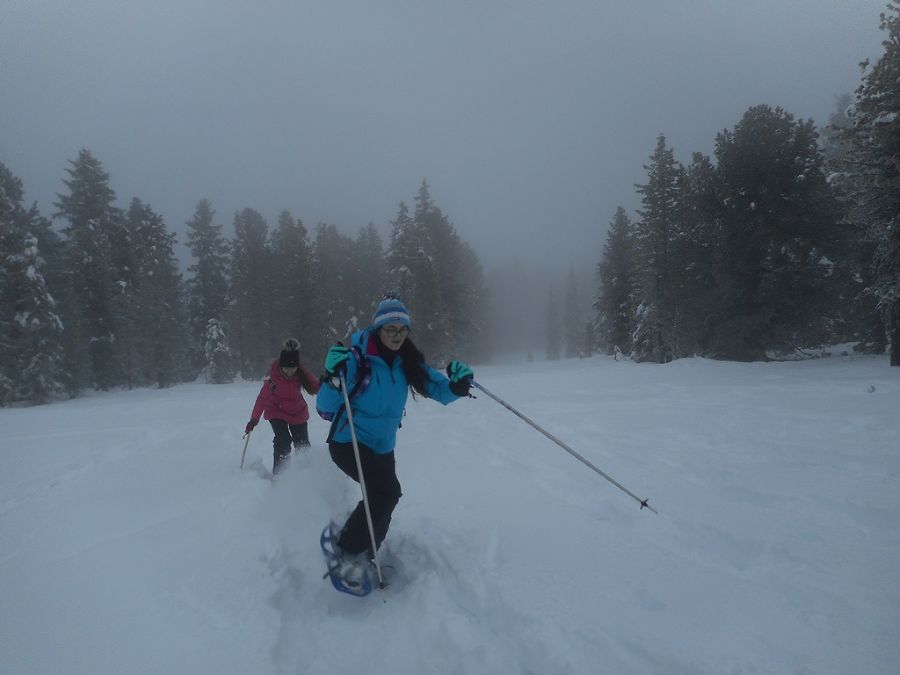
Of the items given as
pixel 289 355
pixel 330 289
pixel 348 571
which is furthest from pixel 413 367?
pixel 330 289

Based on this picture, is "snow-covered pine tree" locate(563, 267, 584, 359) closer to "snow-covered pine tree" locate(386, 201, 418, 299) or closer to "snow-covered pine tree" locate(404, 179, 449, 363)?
"snow-covered pine tree" locate(404, 179, 449, 363)

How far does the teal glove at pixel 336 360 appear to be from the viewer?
4020 millimetres

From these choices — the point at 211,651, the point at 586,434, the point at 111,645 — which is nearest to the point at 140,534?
the point at 111,645

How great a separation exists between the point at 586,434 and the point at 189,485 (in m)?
7.27

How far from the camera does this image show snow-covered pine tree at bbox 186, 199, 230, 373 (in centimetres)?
3850

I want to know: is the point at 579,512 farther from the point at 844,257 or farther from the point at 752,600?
the point at 844,257

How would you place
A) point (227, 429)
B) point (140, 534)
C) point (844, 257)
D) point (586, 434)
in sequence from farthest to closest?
point (844, 257)
point (227, 429)
point (586, 434)
point (140, 534)

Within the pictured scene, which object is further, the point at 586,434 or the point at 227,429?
the point at 227,429

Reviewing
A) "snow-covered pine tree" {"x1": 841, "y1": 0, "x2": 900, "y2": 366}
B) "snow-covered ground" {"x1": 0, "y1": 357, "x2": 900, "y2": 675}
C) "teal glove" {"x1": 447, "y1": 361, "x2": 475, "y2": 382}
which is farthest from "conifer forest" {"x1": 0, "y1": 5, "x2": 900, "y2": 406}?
"teal glove" {"x1": 447, "y1": 361, "x2": 475, "y2": 382}

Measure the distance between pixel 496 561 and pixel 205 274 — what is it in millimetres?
41562

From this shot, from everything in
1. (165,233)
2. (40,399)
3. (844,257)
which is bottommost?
(40,399)

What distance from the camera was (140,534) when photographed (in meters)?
4.86

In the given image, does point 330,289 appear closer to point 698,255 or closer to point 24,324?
point 24,324

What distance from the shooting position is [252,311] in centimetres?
3559
